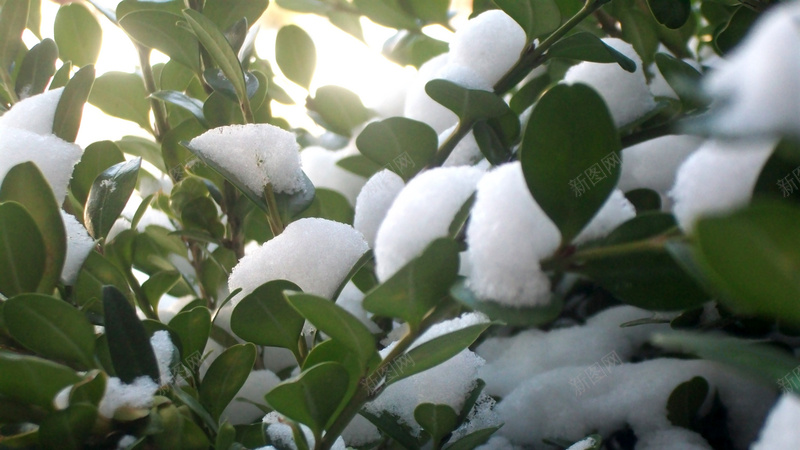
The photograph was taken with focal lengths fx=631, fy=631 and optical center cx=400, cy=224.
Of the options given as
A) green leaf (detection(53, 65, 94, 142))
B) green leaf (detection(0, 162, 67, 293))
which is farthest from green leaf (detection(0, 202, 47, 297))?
green leaf (detection(53, 65, 94, 142))

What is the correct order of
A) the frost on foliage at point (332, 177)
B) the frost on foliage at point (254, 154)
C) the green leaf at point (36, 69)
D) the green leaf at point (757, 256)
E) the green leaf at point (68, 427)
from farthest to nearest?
1. the frost on foliage at point (332, 177)
2. the green leaf at point (36, 69)
3. the frost on foliage at point (254, 154)
4. the green leaf at point (68, 427)
5. the green leaf at point (757, 256)

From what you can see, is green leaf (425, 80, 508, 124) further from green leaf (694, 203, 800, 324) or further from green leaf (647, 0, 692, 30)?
green leaf (694, 203, 800, 324)

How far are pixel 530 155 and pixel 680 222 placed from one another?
0.19 feet

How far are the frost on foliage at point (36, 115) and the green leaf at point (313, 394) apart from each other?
Result: 10.5 inches

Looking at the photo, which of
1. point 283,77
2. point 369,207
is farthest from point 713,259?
point 283,77

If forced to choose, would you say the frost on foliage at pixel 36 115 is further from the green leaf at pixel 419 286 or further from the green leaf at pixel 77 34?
the green leaf at pixel 419 286

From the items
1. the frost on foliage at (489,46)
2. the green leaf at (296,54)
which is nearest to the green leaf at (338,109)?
the green leaf at (296,54)

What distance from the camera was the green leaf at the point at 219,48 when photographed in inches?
13.9

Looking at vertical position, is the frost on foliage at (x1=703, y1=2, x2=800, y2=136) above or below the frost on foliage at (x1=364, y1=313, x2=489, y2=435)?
above

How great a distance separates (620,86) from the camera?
0.43 meters

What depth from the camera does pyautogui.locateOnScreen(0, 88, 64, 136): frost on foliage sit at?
16.2 inches

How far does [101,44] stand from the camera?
572 mm

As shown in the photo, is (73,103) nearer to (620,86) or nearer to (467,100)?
(467,100)

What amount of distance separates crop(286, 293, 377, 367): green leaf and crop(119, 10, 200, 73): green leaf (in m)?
0.25
